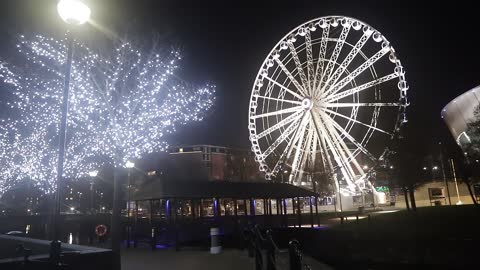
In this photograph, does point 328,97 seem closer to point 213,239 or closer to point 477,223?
point 477,223

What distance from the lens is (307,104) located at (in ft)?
111

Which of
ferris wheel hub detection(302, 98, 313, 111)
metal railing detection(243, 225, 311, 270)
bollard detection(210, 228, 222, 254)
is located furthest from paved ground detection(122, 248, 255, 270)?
ferris wheel hub detection(302, 98, 313, 111)

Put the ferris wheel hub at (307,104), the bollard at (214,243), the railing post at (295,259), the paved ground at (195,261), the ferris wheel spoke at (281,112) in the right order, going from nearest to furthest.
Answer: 1. the railing post at (295,259)
2. the paved ground at (195,261)
3. the bollard at (214,243)
4. the ferris wheel hub at (307,104)
5. the ferris wheel spoke at (281,112)

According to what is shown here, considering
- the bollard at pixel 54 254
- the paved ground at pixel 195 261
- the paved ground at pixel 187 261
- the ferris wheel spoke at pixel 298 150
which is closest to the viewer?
the bollard at pixel 54 254

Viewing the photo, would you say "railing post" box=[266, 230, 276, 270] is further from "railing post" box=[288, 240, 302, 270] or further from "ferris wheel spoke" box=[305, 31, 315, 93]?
"ferris wheel spoke" box=[305, 31, 315, 93]

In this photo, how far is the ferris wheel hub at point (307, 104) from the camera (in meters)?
33.6

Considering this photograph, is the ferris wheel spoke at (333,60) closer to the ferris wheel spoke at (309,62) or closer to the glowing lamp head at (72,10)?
the ferris wheel spoke at (309,62)

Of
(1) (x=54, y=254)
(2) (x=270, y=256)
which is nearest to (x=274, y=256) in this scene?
(2) (x=270, y=256)

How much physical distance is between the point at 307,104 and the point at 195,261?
886 inches

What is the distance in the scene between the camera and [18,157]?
26.1 metres

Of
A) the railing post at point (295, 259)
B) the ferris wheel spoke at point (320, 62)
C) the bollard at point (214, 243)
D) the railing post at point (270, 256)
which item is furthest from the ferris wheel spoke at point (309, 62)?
the railing post at point (295, 259)

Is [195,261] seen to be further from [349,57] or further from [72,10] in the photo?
[349,57]

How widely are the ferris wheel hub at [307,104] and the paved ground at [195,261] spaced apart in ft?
66.7

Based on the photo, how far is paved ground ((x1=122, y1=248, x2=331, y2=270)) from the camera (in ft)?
39.7
